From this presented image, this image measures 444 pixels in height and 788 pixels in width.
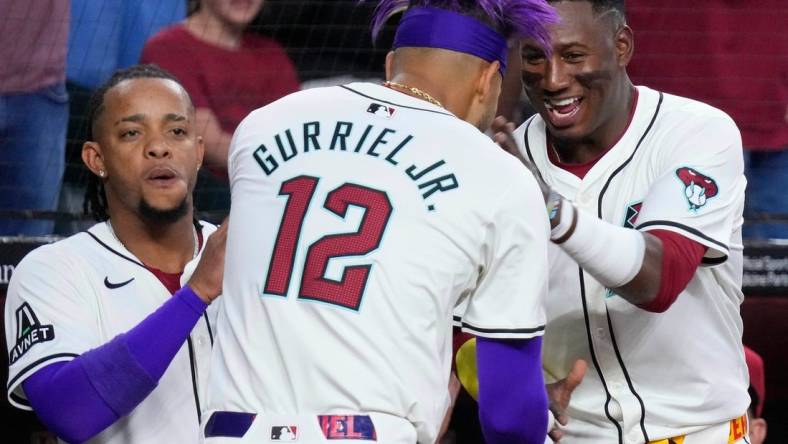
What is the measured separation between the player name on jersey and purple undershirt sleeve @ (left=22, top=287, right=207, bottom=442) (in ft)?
1.59

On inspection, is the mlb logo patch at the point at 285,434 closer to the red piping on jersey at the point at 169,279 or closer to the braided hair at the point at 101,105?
the red piping on jersey at the point at 169,279

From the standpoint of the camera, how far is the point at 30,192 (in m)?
4.31

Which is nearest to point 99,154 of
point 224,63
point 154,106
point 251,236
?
point 154,106

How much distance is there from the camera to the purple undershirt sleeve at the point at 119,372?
268 cm

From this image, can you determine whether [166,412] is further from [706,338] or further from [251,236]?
[706,338]

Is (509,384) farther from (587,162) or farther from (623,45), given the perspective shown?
(623,45)

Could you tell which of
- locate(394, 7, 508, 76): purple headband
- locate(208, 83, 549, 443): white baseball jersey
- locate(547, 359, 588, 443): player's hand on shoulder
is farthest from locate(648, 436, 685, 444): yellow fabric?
locate(394, 7, 508, 76): purple headband

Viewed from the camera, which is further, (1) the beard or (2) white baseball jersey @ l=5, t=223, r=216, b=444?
(1) the beard

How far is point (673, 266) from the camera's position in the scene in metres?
2.69

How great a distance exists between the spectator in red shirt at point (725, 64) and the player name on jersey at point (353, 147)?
2.53 metres

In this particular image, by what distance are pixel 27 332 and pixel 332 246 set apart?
3.09ft

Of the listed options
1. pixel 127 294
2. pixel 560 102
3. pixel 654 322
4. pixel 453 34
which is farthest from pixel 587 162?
pixel 127 294

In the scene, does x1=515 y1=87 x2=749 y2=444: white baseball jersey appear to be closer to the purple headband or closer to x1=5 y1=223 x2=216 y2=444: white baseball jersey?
the purple headband

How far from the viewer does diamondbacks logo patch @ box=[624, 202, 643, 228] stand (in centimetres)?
293
